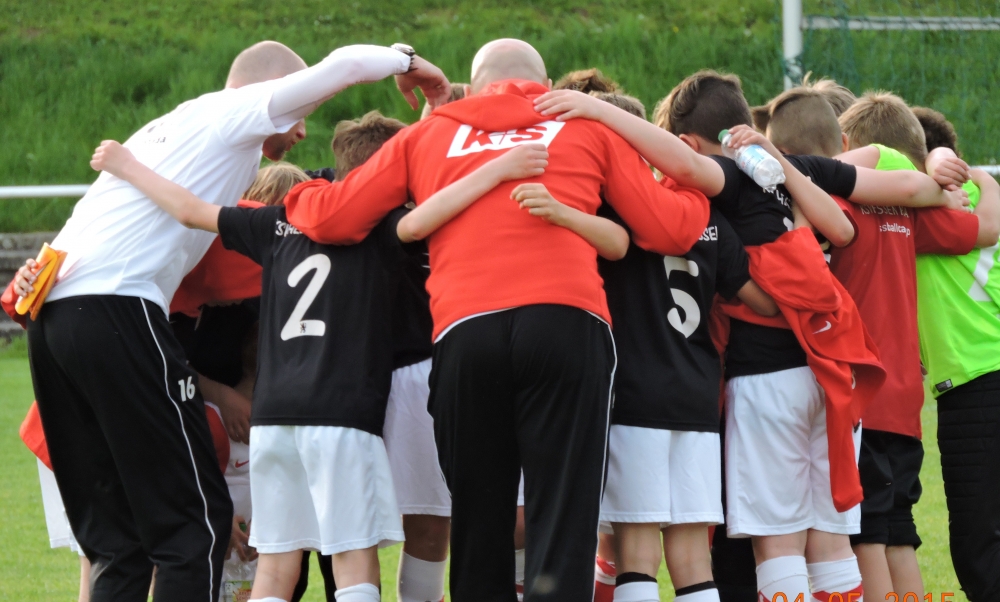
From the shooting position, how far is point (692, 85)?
3.45 metres

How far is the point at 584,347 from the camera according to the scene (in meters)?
2.79

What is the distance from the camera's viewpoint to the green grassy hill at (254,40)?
577 inches

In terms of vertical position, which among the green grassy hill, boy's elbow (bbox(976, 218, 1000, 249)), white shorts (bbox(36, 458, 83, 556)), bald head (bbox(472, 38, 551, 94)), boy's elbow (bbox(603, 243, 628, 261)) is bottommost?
the green grassy hill

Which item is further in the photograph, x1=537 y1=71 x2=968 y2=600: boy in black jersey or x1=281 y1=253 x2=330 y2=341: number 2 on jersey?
x1=537 y1=71 x2=968 y2=600: boy in black jersey

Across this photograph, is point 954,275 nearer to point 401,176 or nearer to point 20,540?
point 401,176

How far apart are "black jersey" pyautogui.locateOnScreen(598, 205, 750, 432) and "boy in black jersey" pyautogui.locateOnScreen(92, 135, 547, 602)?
0.64m

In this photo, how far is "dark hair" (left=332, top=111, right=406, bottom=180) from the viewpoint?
11.4ft

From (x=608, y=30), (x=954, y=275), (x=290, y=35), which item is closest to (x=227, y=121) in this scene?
(x=954, y=275)

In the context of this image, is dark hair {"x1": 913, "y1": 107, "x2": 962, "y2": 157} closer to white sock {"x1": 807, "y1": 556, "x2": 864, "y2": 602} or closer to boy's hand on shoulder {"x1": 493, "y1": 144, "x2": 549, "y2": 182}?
white sock {"x1": 807, "y1": 556, "x2": 864, "y2": 602}

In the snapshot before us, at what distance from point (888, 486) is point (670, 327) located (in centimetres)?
100

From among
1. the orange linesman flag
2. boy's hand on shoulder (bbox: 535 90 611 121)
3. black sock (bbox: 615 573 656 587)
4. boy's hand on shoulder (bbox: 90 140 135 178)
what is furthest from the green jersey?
the orange linesman flag

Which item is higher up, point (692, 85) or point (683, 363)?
point (692, 85)

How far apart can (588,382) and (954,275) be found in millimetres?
1672
